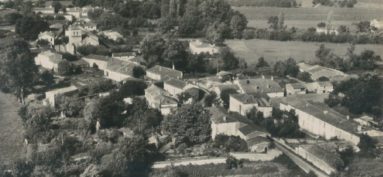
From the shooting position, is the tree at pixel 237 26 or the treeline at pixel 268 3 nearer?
the tree at pixel 237 26

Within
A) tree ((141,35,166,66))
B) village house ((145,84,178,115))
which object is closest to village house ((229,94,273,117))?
village house ((145,84,178,115))

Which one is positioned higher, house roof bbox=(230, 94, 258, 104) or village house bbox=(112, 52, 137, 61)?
village house bbox=(112, 52, 137, 61)

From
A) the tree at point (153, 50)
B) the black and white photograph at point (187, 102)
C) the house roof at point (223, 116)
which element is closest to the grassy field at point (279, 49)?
the black and white photograph at point (187, 102)

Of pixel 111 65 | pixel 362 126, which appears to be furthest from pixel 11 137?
pixel 362 126

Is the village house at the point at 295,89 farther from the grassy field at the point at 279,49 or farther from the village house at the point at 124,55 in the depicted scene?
the village house at the point at 124,55

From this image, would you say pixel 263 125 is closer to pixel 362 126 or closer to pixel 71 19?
pixel 362 126

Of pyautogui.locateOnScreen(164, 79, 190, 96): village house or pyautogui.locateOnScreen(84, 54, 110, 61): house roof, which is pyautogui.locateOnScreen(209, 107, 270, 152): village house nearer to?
pyautogui.locateOnScreen(164, 79, 190, 96): village house

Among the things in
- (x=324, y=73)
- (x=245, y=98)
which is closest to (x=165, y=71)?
(x=245, y=98)
